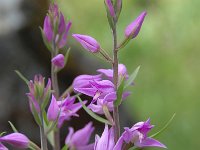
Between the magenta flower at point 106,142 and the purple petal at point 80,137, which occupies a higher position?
the magenta flower at point 106,142

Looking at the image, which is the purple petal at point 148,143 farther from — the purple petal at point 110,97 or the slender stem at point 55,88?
the slender stem at point 55,88

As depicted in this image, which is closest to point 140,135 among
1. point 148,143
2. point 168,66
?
point 148,143

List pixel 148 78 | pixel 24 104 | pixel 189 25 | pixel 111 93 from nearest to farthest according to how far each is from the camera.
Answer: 1. pixel 111 93
2. pixel 24 104
3. pixel 189 25
4. pixel 148 78

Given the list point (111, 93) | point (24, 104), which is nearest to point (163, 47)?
point (24, 104)

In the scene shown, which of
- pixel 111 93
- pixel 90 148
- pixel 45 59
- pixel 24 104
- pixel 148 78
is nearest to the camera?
pixel 111 93

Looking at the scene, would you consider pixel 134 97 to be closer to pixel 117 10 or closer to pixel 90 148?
pixel 90 148

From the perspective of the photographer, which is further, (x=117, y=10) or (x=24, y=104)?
(x=24, y=104)

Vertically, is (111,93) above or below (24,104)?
above

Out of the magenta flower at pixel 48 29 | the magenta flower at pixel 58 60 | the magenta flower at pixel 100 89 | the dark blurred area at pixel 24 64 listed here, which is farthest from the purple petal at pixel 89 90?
the dark blurred area at pixel 24 64

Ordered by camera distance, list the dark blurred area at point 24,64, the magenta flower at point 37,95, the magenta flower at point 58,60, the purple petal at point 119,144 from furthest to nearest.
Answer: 1. the dark blurred area at point 24,64
2. the magenta flower at point 58,60
3. the magenta flower at point 37,95
4. the purple petal at point 119,144

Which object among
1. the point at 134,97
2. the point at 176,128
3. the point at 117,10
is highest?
the point at 117,10
